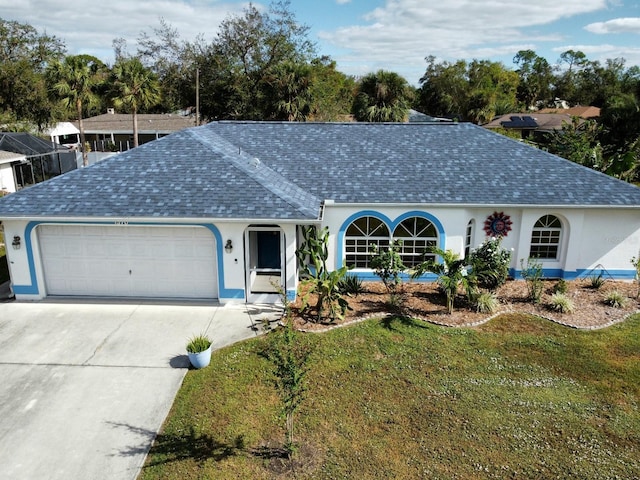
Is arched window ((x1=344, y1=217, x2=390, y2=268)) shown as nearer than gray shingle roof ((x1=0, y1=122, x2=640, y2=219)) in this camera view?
No

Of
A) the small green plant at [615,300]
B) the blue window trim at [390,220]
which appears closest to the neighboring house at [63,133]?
the blue window trim at [390,220]

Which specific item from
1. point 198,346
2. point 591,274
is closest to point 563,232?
point 591,274

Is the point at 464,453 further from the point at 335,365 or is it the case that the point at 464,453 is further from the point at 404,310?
the point at 404,310

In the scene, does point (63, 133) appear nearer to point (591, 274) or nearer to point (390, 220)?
point (390, 220)

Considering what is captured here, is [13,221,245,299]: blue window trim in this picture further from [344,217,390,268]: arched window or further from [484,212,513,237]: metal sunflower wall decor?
[484,212,513,237]: metal sunflower wall decor

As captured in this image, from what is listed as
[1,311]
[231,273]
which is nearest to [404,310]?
[231,273]

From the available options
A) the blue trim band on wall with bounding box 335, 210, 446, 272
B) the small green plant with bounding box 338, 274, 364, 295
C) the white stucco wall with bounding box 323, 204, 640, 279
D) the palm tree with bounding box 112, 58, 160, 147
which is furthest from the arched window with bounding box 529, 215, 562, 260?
the palm tree with bounding box 112, 58, 160, 147
